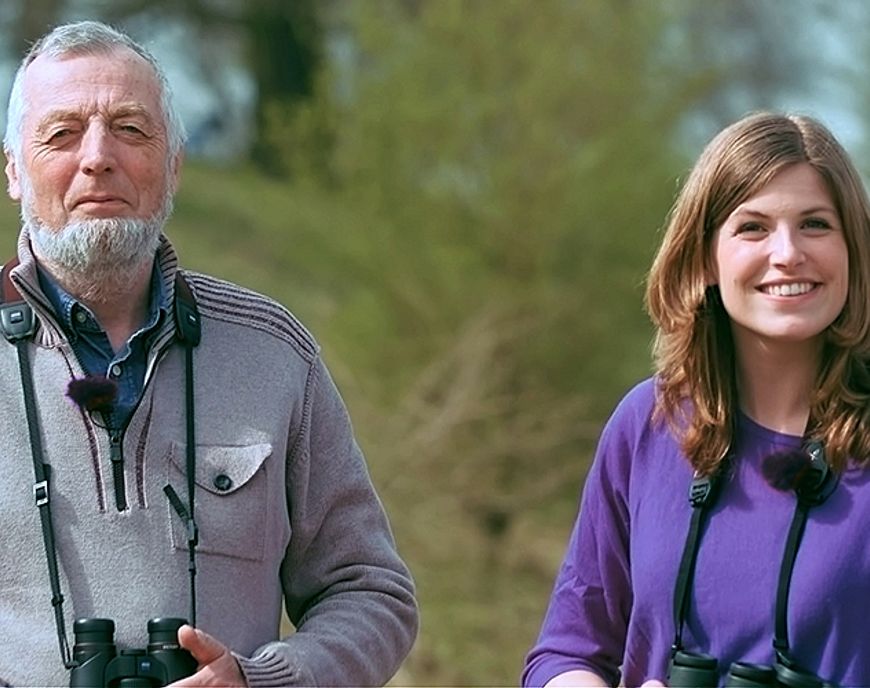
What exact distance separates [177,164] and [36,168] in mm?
274

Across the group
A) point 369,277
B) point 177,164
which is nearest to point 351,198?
point 369,277

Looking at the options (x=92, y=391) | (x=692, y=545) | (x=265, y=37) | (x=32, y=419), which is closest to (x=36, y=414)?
(x=32, y=419)

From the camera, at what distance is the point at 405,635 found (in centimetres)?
349

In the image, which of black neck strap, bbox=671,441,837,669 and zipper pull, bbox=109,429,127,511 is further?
zipper pull, bbox=109,429,127,511

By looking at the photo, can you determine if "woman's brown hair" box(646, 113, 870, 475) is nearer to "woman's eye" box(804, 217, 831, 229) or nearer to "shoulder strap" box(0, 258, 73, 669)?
"woman's eye" box(804, 217, 831, 229)

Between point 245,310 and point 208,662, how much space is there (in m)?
0.67

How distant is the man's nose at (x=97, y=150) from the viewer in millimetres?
3291

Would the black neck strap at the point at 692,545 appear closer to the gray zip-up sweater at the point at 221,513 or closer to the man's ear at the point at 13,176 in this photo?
the gray zip-up sweater at the point at 221,513

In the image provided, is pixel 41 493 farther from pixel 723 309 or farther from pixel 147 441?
pixel 723 309

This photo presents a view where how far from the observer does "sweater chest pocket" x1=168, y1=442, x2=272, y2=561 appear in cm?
326

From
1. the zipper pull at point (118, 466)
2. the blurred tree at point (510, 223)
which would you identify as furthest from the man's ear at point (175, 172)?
the blurred tree at point (510, 223)

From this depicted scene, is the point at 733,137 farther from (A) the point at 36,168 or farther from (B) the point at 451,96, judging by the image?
(B) the point at 451,96

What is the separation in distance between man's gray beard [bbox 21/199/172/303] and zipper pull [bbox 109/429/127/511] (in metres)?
0.26

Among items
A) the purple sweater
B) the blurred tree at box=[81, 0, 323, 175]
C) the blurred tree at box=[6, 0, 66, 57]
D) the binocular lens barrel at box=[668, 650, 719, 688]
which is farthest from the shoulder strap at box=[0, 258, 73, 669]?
the blurred tree at box=[81, 0, 323, 175]
